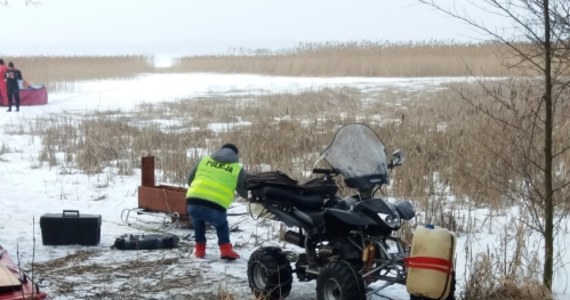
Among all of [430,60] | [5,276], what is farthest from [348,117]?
[430,60]

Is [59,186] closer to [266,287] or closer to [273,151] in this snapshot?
[273,151]

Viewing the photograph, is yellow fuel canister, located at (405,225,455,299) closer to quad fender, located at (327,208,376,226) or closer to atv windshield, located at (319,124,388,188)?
quad fender, located at (327,208,376,226)

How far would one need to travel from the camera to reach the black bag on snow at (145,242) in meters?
7.80

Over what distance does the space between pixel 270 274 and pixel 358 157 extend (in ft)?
3.61

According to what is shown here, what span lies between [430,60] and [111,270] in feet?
90.9

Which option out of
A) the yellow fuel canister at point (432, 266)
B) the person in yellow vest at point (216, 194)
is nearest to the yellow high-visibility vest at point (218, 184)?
the person in yellow vest at point (216, 194)

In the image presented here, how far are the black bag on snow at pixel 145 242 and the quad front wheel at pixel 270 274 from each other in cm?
176

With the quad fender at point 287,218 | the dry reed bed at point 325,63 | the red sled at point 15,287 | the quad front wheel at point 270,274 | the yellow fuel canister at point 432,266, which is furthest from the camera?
the dry reed bed at point 325,63

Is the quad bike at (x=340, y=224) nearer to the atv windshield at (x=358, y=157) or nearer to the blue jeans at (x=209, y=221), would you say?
the atv windshield at (x=358, y=157)

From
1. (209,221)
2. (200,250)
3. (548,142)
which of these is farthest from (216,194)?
(548,142)

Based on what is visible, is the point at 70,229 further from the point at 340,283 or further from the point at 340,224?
the point at 340,283

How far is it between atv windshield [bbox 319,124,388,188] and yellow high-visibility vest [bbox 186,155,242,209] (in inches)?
63.1

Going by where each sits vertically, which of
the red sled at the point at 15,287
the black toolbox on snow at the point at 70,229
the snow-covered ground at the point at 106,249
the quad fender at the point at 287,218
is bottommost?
the snow-covered ground at the point at 106,249

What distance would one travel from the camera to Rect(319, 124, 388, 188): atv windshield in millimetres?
5935
